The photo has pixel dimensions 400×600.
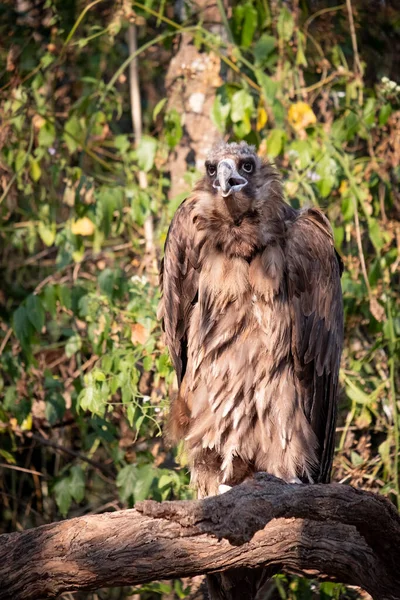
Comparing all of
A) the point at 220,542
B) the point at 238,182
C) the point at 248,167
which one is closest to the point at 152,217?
the point at 248,167

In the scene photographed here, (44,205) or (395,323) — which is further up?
(44,205)

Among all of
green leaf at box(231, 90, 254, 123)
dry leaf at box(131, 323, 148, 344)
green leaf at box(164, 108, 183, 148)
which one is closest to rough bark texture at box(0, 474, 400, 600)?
dry leaf at box(131, 323, 148, 344)

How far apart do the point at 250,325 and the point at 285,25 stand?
91.4 inches

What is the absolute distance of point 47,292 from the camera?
531 cm

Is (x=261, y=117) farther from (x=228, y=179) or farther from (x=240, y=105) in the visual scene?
(x=228, y=179)

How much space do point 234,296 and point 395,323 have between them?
1360 millimetres

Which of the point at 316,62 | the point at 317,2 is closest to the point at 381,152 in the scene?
the point at 316,62

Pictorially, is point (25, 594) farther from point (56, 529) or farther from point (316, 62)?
point (316, 62)

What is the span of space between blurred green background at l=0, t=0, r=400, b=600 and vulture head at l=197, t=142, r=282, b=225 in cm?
60

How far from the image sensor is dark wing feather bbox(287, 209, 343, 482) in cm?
453

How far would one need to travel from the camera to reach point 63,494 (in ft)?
18.3

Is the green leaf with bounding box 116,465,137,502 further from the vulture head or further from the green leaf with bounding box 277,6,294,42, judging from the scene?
the green leaf with bounding box 277,6,294,42

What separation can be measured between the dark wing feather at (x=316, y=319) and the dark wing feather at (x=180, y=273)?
47cm

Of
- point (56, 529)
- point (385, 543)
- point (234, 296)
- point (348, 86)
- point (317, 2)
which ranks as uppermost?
point (317, 2)
